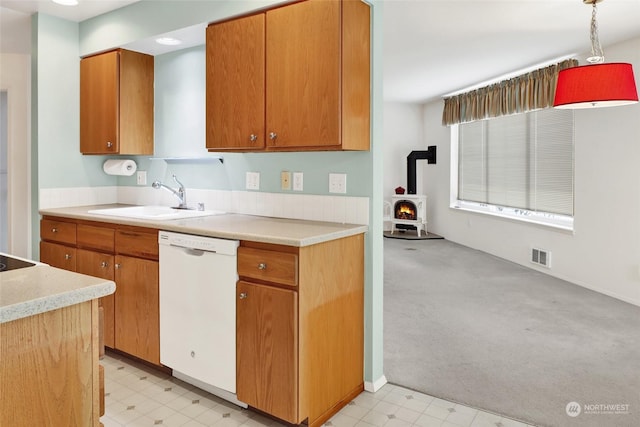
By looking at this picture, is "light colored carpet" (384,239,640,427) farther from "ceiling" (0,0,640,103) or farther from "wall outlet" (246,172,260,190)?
"ceiling" (0,0,640,103)

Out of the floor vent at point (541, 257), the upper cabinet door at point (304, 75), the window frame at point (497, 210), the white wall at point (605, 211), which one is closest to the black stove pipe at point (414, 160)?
the window frame at point (497, 210)

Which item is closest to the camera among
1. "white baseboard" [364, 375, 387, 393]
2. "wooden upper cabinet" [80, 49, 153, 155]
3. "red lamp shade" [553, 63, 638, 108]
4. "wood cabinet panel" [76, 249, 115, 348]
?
"white baseboard" [364, 375, 387, 393]

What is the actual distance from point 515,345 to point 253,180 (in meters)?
2.12

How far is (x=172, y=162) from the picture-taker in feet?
11.2

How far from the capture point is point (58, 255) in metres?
3.21

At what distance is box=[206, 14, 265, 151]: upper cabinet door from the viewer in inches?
99.7

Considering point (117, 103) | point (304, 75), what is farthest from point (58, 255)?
point (304, 75)

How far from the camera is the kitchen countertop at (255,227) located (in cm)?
207

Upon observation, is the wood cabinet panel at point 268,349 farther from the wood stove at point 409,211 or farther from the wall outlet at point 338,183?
the wood stove at point 409,211

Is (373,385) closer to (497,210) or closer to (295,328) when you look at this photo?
(295,328)

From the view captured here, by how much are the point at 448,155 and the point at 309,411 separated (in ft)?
21.3

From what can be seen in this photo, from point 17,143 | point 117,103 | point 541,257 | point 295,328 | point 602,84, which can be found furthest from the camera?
point 541,257

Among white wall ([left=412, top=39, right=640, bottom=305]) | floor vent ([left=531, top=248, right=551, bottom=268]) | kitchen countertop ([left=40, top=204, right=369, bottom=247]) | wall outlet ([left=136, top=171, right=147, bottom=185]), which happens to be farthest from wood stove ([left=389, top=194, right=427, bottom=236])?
kitchen countertop ([left=40, top=204, right=369, bottom=247])

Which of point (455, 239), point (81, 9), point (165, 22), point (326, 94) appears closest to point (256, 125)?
point (326, 94)
